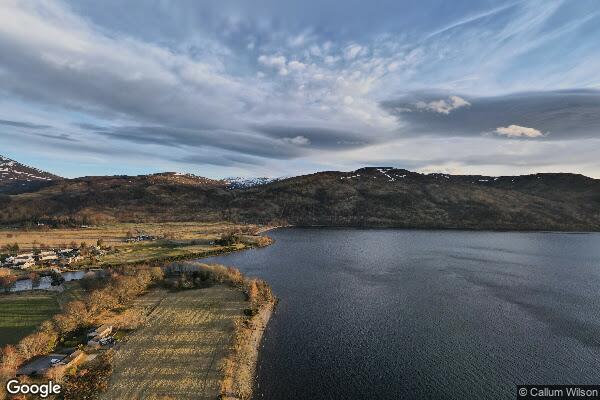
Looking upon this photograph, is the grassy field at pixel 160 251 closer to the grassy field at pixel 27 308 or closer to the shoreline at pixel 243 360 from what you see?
the grassy field at pixel 27 308

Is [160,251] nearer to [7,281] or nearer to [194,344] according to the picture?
[7,281]

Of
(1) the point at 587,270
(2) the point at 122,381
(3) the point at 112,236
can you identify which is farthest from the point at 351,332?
(3) the point at 112,236

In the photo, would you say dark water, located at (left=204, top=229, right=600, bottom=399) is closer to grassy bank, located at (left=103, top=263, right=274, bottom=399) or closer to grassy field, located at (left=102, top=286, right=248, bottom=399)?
grassy bank, located at (left=103, top=263, right=274, bottom=399)

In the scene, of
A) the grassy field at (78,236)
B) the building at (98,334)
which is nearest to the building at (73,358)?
the building at (98,334)

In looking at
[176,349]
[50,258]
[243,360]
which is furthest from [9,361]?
[50,258]

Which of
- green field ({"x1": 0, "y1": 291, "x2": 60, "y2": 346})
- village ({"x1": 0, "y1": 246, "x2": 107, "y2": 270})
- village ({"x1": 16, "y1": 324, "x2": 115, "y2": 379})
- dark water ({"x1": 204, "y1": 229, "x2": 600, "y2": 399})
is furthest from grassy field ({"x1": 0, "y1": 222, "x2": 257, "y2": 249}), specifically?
village ({"x1": 16, "y1": 324, "x2": 115, "y2": 379})

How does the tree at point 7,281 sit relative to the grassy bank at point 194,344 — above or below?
above
